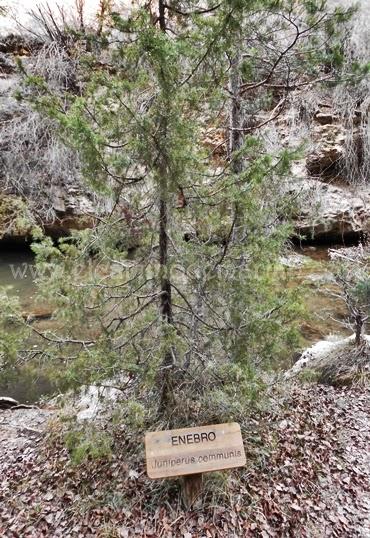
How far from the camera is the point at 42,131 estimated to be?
27.8ft

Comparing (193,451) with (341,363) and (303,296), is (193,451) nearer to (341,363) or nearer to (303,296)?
(303,296)

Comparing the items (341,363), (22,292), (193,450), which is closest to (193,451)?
(193,450)

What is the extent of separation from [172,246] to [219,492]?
1770 mm

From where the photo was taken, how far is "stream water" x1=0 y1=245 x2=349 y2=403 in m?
4.25

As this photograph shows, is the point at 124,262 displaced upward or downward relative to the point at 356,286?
upward

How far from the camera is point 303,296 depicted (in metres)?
3.00

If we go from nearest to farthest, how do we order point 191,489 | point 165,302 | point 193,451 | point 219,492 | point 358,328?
point 193,451 → point 191,489 → point 219,492 → point 165,302 → point 358,328

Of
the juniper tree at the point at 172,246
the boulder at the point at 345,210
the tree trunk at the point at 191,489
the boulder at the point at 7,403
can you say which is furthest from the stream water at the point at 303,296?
the tree trunk at the point at 191,489

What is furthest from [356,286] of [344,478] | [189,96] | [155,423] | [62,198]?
[62,198]

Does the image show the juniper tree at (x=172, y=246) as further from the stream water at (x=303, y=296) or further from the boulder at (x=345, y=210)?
the boulder at (x=345, y=210)

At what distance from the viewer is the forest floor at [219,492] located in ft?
8.80

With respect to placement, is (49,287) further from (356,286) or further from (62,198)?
(62,198)

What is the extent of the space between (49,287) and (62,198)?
669 cm

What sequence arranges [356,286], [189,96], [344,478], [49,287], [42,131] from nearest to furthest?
[189,96], [49,287], [344,478], [356,286], [42,131]
